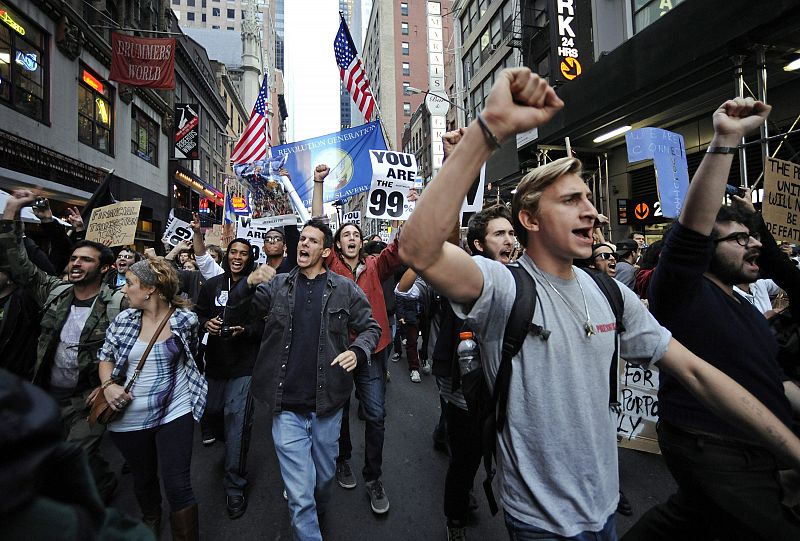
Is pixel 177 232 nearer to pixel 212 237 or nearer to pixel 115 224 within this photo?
pixel 115 224

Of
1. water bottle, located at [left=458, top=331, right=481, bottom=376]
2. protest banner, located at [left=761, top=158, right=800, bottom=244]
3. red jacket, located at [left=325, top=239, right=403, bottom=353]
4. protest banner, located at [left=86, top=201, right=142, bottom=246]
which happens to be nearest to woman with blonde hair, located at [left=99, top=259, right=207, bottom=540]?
red jacket, located at [left=325, top=239, right=403, bottom=353]

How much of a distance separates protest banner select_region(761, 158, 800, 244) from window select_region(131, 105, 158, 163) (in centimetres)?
2261

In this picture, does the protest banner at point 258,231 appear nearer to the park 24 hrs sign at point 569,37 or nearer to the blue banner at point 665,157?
the blue banner at point 665,157

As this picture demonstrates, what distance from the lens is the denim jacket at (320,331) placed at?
2.91m

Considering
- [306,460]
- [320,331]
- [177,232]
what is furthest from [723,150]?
[177,232]

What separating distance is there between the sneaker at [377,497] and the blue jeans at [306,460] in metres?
0.50

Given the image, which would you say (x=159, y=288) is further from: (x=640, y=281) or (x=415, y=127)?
(x=415, y=127)

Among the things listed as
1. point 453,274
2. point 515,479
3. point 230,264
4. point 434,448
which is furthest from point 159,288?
point 434,448

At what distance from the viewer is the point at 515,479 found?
5.30 feet

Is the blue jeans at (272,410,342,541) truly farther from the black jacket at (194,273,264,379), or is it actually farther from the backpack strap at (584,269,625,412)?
the backpack strap at (584,269,625,412)

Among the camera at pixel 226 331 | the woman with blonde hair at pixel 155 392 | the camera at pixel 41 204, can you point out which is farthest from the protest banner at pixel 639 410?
the camera at pixel 41 204

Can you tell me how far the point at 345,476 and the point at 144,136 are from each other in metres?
22.5

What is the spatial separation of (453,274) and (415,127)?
5284 centimetres

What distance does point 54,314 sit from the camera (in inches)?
130
